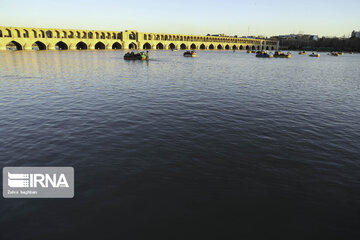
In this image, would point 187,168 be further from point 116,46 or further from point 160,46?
point 160,46

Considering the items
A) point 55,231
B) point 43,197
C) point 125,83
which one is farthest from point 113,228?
point 125,83

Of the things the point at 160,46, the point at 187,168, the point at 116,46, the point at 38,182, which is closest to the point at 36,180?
the point at 38,182

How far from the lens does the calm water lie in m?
7.09

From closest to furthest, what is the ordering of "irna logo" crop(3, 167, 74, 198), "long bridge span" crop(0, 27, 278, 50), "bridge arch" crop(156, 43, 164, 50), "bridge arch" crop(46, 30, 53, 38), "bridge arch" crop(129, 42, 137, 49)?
"irna logo" crop(3, 167, 74, 198) < "long bridge span" crop(0, 27, 278, 50) < "bridge arch" crop(46, 30, 53, 38) < "bridge arch" crop(129, 42, 137, 49) < "bridge arch" crop(156, 43, 164, 50)

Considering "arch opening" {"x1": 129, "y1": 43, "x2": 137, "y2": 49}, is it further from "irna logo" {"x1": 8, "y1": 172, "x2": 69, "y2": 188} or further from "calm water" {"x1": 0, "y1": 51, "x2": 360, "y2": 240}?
"irna logo" {"x1": 8, "y1": 172, "x2": 69, "y2": 188}

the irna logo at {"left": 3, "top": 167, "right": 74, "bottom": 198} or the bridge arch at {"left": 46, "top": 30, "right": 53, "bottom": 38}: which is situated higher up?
the bridge arch at {"left": 46, "top": 30, "right": 53, "bottom": 38}

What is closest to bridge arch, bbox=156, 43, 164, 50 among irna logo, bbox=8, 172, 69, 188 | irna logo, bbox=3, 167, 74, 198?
irna logo, bbox=3, 167, 74, 198

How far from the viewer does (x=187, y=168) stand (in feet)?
33.5

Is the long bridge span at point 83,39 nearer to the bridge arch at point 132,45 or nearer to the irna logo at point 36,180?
the bridge arch at point 132,45

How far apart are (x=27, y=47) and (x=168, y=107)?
4519 inches

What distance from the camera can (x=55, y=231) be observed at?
674cm

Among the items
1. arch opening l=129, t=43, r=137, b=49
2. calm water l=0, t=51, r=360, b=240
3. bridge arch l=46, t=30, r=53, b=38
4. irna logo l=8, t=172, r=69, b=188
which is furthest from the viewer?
arch opening l=129, t=43, r=137, b=49

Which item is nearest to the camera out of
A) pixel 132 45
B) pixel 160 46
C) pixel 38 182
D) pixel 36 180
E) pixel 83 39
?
pixel 38 182

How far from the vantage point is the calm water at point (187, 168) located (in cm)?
709
